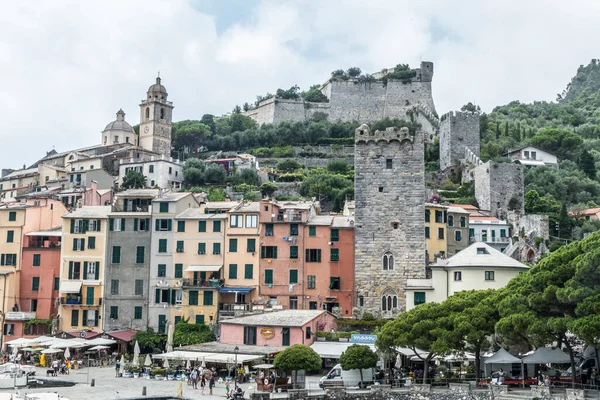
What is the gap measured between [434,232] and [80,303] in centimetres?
2604

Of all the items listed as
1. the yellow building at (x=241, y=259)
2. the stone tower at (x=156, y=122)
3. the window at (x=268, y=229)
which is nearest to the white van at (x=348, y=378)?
the yellow building at (x=241, y=259)

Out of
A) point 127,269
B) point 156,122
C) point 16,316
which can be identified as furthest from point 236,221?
point 156,122

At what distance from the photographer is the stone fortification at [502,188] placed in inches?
3270

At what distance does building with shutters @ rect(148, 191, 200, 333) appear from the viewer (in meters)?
55.3

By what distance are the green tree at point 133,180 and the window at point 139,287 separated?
123 feet

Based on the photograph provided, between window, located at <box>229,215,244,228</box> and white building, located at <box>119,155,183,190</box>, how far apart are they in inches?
1649

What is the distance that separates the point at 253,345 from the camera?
1908 inches

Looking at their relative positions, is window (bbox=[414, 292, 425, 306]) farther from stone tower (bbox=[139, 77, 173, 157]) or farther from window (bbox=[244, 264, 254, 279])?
stone tower (bbox=[139, 77, 173, 157])

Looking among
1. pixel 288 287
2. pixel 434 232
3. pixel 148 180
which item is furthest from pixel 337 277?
pixel 148 180

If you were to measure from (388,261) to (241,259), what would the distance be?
10.4 meters

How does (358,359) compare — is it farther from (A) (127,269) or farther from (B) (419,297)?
(A) (127,269)

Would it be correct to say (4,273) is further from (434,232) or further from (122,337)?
(434,232)

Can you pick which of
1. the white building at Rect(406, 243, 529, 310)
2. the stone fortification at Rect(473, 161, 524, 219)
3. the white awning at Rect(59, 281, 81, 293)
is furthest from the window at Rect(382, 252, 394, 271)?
the stone fortification at Rect(473, 161, 524, 219)

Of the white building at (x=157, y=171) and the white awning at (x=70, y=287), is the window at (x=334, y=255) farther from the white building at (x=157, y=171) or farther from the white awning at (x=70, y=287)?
the white building at (x=157, y=171)
